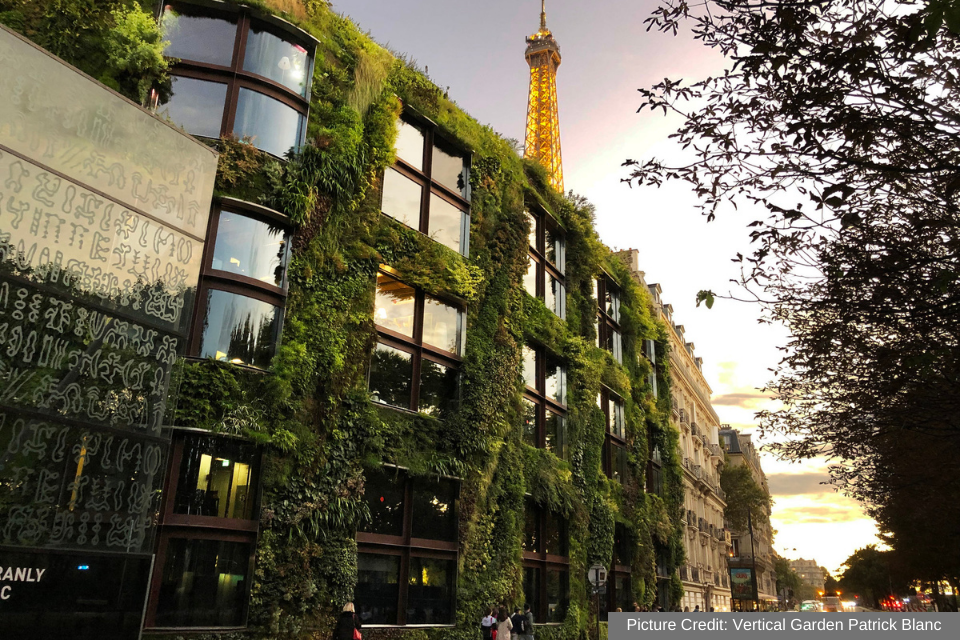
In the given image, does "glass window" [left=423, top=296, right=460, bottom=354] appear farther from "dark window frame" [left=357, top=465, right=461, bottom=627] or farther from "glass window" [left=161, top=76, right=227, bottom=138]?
"glass window" [left=161, top=76, right=227, bottom=138]

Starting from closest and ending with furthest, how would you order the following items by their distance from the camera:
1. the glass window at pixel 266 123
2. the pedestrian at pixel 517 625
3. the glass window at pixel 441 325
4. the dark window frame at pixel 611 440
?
1. the glass window at pixel 266 123
2. the pedestrian at pixel 517 625
3. the glass window at pixel 441 325
4. the dark window frame at pixel 611 440

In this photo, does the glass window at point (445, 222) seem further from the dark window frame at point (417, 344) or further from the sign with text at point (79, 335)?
the sign with text at point (79, 335)

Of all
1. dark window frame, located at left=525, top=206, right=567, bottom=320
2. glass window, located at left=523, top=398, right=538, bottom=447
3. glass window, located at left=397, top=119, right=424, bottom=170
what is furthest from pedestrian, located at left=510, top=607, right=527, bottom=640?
glass window, located at left=397, top=119, right=424, bottom=170

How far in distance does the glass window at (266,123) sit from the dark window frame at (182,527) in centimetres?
749

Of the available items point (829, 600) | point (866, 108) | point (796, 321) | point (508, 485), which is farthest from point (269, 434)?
point (829, 600)

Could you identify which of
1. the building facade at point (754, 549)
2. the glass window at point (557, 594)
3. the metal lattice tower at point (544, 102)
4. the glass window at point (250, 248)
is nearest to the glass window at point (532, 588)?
the glass window at point (557, 594)

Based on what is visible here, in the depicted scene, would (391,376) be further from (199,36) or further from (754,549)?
(754,549)

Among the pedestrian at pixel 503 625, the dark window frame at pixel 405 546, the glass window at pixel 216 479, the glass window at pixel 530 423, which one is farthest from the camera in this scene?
the glass window at pixel 530 423

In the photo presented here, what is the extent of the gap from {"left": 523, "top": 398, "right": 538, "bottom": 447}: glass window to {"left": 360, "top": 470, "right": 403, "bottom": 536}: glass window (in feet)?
24.1

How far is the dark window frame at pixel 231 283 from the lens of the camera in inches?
655

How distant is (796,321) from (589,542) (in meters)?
15.4

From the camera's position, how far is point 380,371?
67.2 feet

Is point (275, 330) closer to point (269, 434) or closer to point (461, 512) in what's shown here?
point (269, 434)

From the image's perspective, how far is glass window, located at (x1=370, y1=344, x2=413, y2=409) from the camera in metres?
20.3
